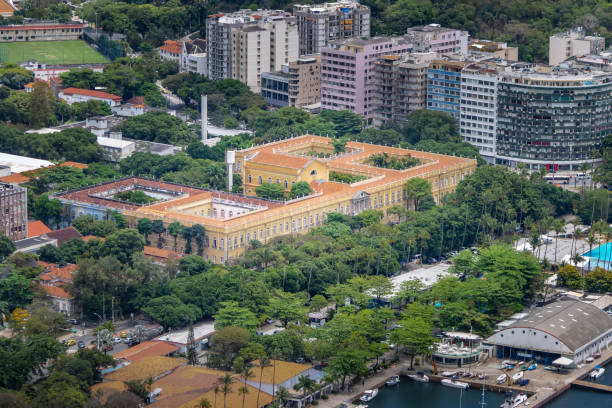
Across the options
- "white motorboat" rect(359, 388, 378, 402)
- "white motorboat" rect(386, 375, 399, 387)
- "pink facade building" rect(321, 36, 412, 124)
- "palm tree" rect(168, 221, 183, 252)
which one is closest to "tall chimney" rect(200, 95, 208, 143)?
"pink facade building" rect(321, 36, 412, 124)

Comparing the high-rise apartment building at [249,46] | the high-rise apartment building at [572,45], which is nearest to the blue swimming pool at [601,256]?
→ the high-rise apartment building at [572,45]

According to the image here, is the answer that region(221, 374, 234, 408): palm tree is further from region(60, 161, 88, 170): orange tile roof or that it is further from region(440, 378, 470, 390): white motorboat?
region(60, 161, 88, 170): orange tile roof

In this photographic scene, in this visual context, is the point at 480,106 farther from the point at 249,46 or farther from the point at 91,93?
the point at 91,93

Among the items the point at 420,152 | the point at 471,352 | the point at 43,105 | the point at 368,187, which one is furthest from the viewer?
the point at 43,105

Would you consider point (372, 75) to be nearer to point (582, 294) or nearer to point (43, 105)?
point (43, 105)

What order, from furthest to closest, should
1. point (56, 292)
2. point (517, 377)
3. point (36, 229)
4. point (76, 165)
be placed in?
point (76, 165) → point (36, 229) → point (56, 292) → point (517, 377)

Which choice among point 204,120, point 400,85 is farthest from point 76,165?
point 400,85

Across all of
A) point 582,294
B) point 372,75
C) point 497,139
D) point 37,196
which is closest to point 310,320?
point 582,294
